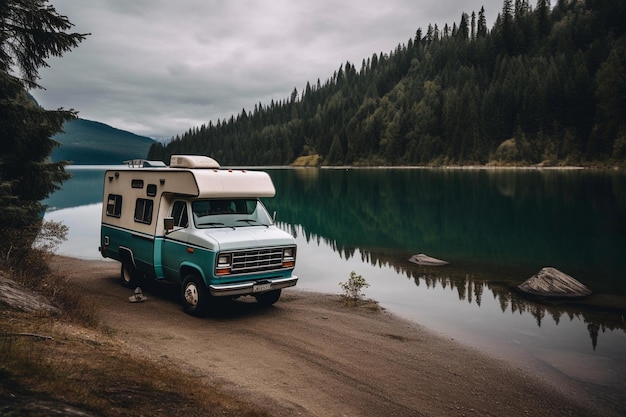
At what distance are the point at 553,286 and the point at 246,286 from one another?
12.3 meters

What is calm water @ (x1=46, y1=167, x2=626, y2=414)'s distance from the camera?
12625 millimetres

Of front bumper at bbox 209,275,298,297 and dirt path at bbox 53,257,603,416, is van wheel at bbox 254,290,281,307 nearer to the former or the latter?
dirt path at bbox 53,257,603,416

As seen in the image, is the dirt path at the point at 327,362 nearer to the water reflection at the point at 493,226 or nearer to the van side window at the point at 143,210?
the van side window at the point at 143,210

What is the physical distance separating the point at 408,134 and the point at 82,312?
6168 inches

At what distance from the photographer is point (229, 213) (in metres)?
13.9

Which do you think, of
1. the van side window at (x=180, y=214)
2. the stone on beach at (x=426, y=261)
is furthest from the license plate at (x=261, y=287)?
the stone on beach at (x=426, y=261)

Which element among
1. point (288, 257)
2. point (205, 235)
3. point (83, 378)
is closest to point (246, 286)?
point (288, 257)

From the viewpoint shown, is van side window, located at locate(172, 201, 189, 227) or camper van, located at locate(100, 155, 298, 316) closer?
camper van, located at locate(100, 155, 298, 316)

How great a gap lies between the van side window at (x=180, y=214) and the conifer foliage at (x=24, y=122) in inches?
169

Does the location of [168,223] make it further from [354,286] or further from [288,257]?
[354,286]

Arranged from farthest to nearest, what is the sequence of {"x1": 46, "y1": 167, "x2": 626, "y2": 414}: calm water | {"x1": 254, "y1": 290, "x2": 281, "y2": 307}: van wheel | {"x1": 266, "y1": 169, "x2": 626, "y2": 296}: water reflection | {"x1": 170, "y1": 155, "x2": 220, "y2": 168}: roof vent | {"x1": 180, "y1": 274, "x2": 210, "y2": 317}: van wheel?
{"x1": 266, "y1": 169, "x2": 626, "y2": 296}: water reflection, {"x1": 254, "y1": 290, "x2": 281, "y2": 307}: van wheel, {"x1": 170, "y1": 155, "x2": 220, "y2": 168}: roof vent, {"x1": 46, "y1": 167, "x2": 626, "y2": 414}: calm water, {"x1": 180, "y1": 274, "x2": 210, "y2": 317}: van wheel

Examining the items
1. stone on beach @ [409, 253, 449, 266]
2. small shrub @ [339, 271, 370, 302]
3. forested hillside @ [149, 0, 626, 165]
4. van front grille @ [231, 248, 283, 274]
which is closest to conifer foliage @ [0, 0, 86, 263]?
van front grille @ [231, 248, 283, 274]

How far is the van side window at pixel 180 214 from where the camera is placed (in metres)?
13.4

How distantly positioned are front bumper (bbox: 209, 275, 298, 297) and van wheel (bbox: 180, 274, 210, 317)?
600 millimetres
